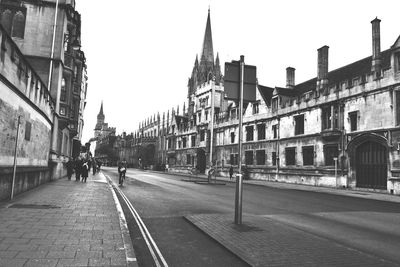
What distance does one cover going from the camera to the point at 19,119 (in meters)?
11.0

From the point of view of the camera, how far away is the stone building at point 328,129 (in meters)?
24.7

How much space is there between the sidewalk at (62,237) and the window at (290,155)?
90.5ft

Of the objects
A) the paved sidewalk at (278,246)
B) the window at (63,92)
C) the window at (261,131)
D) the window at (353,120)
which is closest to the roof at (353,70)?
the window at (353,120)

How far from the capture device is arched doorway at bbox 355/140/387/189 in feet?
81.8

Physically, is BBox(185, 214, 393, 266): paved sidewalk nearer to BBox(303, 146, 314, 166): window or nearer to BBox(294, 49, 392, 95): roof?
BBox(294, 49, 392, 95): roof

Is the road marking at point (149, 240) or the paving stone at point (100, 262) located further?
the road marking at point (149, 240)

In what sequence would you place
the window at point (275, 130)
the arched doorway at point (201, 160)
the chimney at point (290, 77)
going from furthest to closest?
the arched doorway at point (201, 160), the chimney at point (290, 77), the window at point (275, 130)

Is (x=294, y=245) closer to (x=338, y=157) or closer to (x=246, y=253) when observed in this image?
(x=246, y=253)

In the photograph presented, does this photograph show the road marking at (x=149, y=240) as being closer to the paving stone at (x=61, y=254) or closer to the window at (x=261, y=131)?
the paving stone at (x=61, y=254)

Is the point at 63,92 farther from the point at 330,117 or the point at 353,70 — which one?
the point at 353,70

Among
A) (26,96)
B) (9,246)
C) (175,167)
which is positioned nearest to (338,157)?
(26,96)

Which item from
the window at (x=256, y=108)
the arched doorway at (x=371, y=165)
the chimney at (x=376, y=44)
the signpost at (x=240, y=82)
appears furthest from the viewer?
the window at (x=256, y=108)

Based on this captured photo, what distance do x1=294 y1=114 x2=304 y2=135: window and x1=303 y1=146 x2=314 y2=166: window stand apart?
81.9 inches

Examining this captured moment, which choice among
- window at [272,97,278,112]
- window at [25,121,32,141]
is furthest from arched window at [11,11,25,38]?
window at [272,97,278,112]
